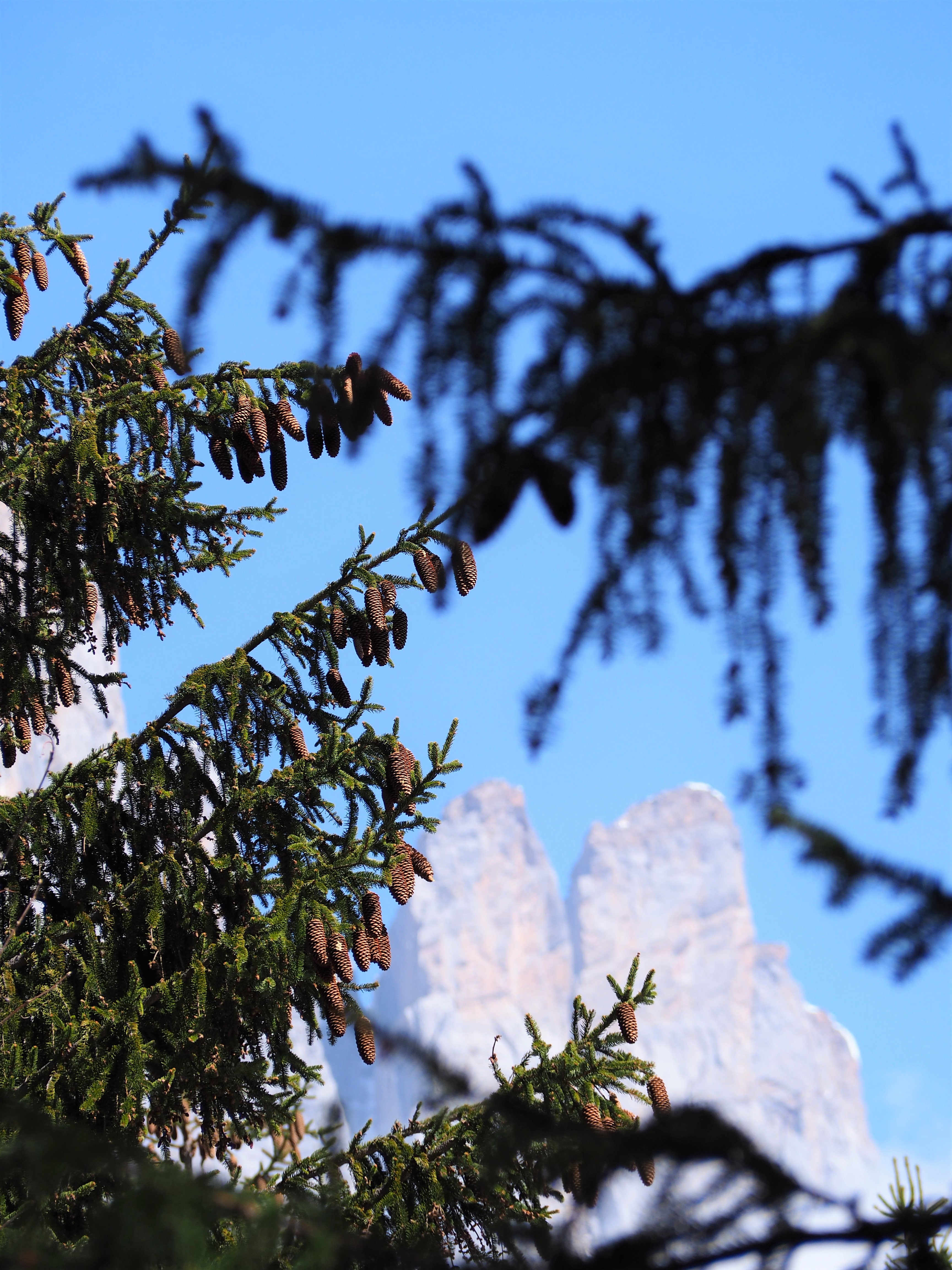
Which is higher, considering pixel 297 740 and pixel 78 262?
pixel 78 262

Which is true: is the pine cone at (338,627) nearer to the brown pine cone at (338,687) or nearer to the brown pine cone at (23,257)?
the brown pine cone at (338,687)

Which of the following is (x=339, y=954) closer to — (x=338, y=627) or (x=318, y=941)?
(x=318, y=941)

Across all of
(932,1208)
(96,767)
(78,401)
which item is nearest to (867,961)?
(932,1208)

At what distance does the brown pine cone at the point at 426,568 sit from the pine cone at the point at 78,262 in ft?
8.04

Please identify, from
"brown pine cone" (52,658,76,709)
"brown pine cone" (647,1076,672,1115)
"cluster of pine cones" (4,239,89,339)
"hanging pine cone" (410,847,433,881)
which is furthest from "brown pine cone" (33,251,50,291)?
"brown pine cone" (647,1076,672,1115)

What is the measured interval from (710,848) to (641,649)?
507 ft

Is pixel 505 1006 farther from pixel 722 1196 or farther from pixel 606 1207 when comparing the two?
pixel 722 1196

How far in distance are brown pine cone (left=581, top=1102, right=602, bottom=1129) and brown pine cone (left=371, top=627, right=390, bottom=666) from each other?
233 cm

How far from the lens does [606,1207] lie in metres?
105

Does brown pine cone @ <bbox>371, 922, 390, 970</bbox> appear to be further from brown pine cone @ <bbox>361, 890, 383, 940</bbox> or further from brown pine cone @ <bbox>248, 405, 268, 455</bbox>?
brown pine cone @ <bbox>248, 405, 268, 455</bbox>

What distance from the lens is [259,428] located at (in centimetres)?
625

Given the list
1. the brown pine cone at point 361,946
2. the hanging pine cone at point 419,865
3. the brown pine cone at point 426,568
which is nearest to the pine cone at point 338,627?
the brown pine cone at point 426,568

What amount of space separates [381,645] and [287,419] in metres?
1.32

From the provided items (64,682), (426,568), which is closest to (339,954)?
(426,568)
